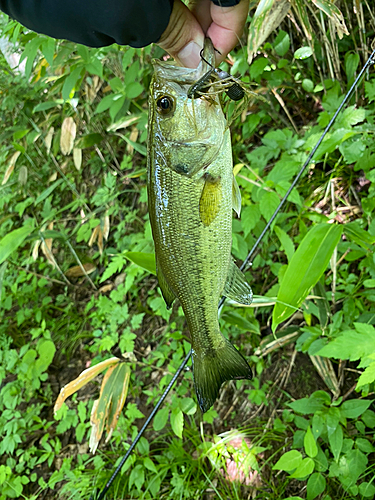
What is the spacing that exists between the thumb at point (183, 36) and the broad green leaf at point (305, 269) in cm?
86

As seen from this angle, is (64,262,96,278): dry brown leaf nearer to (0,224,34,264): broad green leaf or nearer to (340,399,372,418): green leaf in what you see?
(0,224,34,264): broad green leaf

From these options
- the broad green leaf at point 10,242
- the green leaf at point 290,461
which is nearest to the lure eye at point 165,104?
the green leaf at point 290,461

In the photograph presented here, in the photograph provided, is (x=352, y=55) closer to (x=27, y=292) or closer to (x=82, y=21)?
(x=82, y=21)

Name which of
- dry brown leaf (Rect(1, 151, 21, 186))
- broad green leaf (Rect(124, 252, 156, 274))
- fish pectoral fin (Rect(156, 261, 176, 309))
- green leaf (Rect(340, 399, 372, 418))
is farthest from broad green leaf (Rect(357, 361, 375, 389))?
dry brown leaf (Rect(1, 151, 21, 186))

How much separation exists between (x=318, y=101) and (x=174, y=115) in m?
1.92

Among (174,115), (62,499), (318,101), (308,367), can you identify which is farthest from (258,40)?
(62,499)

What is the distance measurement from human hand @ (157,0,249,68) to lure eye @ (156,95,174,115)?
0.69 ft

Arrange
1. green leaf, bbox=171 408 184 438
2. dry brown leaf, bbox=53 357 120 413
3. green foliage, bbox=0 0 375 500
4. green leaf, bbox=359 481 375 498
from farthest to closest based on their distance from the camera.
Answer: green leaf, bbox=171 408 184 438
dry brown leaf, bbox=53 357 120 413
green foliage, bbox=0 0 375 500
green leaf, bbox=359 481 375 498

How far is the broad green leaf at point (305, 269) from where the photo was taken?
4.78 ft

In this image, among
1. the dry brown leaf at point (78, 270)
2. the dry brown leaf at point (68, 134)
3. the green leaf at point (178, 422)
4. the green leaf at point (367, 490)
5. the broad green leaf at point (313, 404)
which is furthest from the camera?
the dry brown leaf at point (78, 270)

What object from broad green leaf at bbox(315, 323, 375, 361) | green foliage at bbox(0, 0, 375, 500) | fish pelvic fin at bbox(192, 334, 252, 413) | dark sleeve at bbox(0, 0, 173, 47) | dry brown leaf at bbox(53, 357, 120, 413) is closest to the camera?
dark sleeve at bbox(0, 0, 173, 47)

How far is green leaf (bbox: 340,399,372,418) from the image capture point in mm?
1710

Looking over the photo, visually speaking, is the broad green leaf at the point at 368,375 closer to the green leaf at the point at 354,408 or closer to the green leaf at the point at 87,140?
the green leaf at the point at 354,408

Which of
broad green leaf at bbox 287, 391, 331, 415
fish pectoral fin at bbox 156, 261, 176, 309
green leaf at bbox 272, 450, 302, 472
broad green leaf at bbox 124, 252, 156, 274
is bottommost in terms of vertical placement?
green leaf at bbox 272, 450, 302, 472
